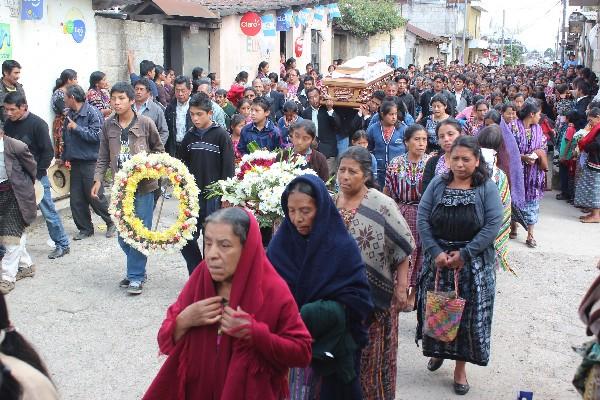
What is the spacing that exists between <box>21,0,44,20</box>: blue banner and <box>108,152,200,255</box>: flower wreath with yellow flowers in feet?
17.0

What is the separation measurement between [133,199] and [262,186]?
5.54ft

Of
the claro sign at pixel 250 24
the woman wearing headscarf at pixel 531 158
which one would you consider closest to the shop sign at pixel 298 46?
the claro sign at pixel 250 24

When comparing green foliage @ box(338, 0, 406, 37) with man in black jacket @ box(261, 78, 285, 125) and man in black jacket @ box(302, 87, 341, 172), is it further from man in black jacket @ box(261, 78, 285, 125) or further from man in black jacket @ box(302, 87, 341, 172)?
man in black jacket @ box(302, 87, 341, 172)

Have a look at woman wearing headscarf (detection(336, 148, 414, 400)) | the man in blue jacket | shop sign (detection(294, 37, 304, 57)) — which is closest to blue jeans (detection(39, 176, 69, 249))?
the man in blue jacket

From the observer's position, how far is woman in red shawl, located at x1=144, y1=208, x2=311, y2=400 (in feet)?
10.2

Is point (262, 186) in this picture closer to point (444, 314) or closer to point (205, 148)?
point (205, 148)

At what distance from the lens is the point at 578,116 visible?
1305cm

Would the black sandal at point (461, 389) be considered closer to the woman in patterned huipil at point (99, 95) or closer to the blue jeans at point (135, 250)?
the blue jeans at point (135, 250)

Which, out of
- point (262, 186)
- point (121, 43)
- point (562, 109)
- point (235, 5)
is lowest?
point (562, 109)

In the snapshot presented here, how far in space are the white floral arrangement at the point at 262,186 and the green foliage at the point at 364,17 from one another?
27.3m

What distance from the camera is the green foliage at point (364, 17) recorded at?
32.8m

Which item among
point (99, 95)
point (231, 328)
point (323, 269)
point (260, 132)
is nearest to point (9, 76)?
point (99, 95)

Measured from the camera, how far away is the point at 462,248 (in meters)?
5.27

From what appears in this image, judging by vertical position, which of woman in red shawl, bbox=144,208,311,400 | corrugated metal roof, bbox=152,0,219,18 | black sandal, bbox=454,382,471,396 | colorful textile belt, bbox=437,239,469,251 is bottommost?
black sandal, bbox=454,382,471,396
